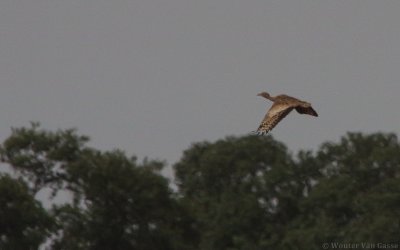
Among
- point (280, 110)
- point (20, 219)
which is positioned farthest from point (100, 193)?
point (280, 110)

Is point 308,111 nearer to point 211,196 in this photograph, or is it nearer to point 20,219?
point 20,219

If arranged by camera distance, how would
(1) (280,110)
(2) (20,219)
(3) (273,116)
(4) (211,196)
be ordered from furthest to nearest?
(4) (211,196), (2) (20,219), (1) (280,110), (3) (273,116)

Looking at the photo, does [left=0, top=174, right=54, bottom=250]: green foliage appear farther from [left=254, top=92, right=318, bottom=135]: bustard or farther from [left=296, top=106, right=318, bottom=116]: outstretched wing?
[left=296, top=106, right=318, bottom=116]: outstretched wing

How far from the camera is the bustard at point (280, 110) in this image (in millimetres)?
81250

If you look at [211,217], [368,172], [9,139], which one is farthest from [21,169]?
[368,172]

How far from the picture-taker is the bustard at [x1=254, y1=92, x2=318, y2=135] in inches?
3199

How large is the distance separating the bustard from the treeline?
20.4 meters

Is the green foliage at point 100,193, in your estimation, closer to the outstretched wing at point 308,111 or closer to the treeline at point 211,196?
the treeline at point 211,196

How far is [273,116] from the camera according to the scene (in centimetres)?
8188

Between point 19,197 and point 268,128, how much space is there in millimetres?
23016

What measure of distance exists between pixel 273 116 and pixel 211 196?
39076 mm

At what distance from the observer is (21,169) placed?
105 metres

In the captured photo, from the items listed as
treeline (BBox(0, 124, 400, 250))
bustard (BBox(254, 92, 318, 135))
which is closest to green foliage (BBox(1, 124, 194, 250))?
treeline (BBox(0, 124, 400, 250))

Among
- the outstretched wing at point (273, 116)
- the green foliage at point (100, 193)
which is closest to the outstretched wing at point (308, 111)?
the outstretched wing at point (273, 116)
